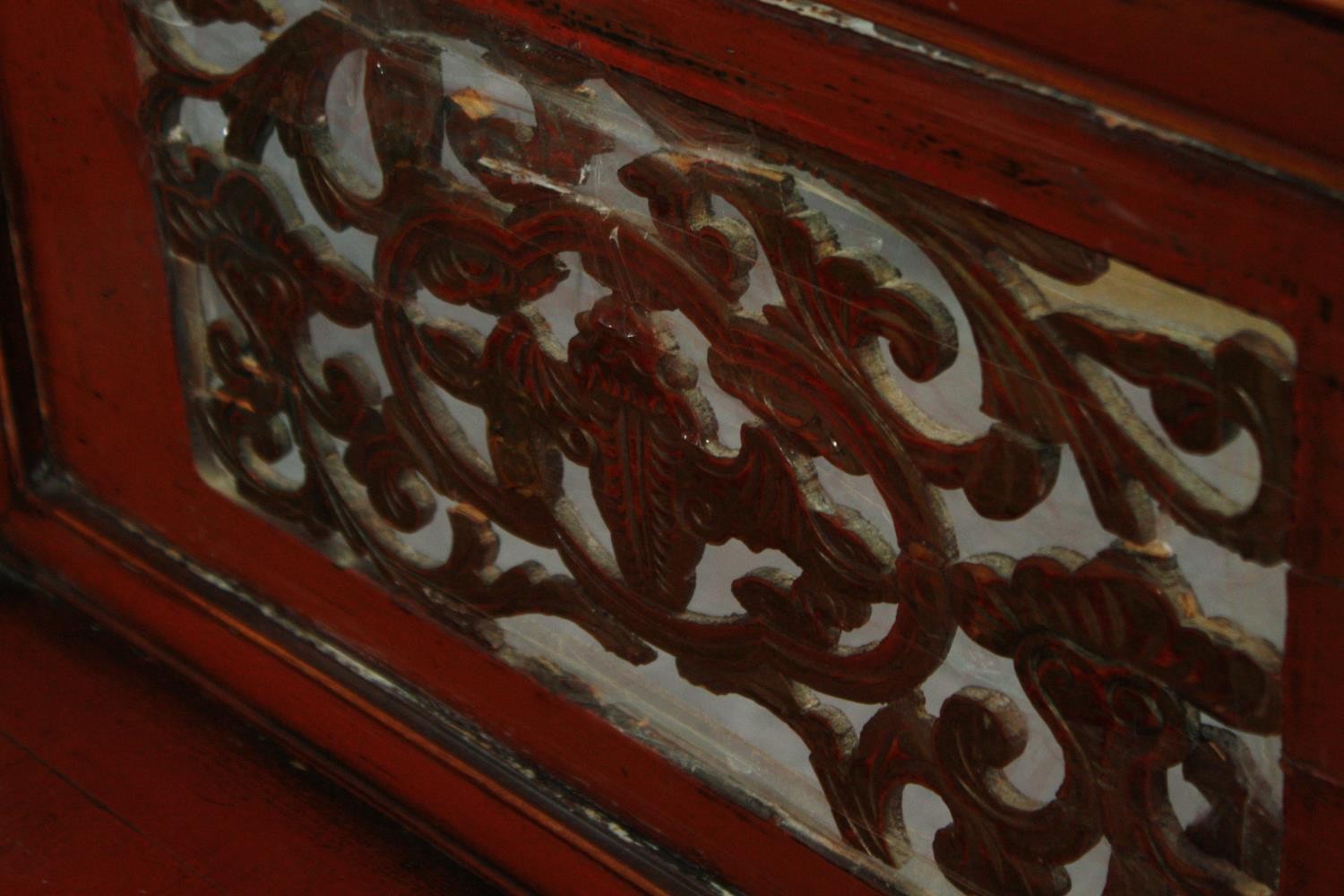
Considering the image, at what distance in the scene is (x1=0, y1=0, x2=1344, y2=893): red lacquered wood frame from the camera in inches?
20.1

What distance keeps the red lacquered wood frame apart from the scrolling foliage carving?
0.02 meters

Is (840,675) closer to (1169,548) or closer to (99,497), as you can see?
(1169,548)

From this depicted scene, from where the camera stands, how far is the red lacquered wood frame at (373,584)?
0.51m

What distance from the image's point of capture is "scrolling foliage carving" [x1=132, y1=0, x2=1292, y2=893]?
Result: 579 mm

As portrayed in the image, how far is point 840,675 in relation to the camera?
0.72 metres

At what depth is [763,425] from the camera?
69cm

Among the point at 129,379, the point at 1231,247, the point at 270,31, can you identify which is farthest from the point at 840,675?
the point at 129,379

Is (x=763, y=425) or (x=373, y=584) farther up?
(x=763, y=425)

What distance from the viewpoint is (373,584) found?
920 mm

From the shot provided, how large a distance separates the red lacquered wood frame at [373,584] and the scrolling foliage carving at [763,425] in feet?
0.06

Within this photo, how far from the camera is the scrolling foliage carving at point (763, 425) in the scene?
579 mm

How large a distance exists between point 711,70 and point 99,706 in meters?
0.67

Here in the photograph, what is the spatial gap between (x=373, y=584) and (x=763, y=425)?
1.07 ft

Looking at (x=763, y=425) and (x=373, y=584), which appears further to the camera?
(x=373, y=584)
